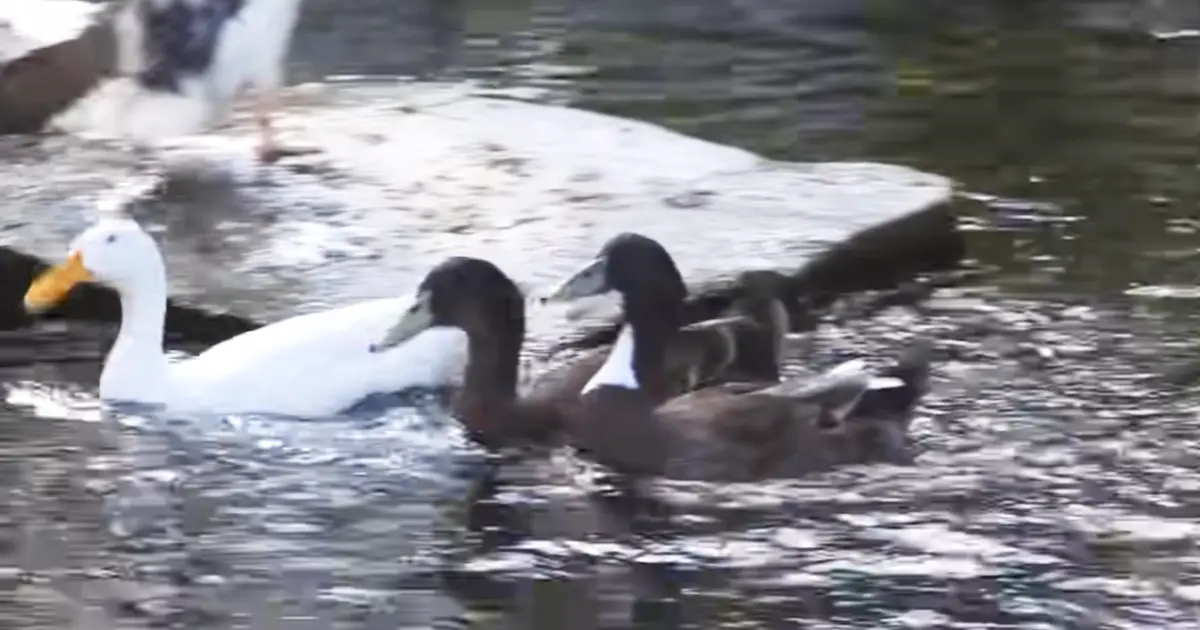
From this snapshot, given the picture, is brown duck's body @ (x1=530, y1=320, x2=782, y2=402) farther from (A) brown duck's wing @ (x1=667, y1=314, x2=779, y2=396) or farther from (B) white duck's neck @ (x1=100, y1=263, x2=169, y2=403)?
(B) white duck's neck @ (x1=100, y1=263, x2=169, y2=403)

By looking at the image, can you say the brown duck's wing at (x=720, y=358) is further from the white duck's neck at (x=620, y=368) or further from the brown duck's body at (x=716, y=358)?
the white duck's neck at (x=620, y=368)

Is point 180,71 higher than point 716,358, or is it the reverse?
point 180,71

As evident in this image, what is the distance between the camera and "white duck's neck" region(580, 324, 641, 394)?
819 cm

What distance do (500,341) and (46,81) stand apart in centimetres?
468

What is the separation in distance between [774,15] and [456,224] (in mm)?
7623

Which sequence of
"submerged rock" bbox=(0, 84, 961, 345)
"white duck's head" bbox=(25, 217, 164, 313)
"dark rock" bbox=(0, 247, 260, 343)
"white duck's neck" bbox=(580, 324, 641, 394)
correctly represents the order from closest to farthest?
1. "white duck's neck" bbox=(580, 324, 641, 394)
2. "white duck's head" bbox=(25, 217, 164, 313)
3. "dark rock" bbox=(0, 247, 260, 343)
4. "submerged rock" bbox=(0, 84, 961, 345)

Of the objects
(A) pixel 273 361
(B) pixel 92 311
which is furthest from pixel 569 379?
(B) pixel 92 311

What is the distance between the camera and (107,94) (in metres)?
12.0

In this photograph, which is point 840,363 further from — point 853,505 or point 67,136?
point 67,136

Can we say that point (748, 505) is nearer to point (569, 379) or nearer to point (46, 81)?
point (569, 379)

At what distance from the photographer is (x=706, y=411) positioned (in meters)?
8.05

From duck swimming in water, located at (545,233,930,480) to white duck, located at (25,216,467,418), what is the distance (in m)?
0.66

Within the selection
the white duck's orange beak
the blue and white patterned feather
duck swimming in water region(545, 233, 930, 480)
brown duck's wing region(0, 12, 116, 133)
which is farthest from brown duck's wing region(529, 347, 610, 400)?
brown duck's wing region(0, 12, 116, 133)

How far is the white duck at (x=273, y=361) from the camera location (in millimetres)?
8484
